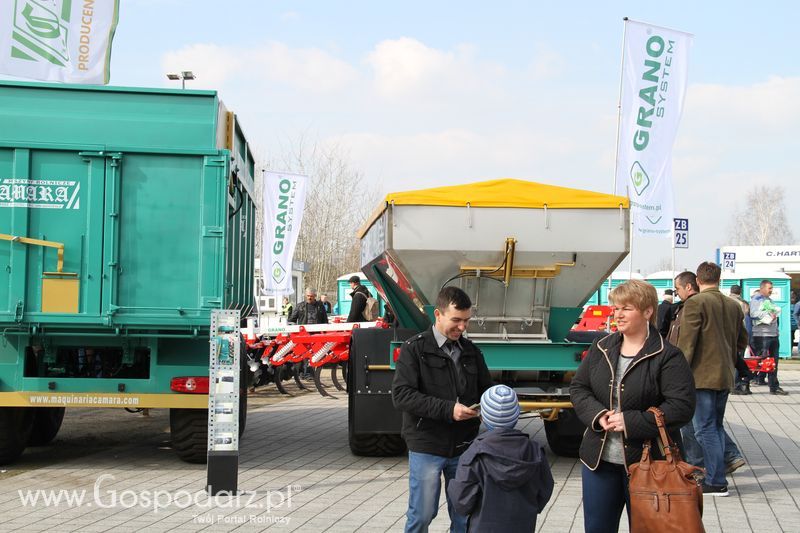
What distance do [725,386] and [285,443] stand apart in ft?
17.2

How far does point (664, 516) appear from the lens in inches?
166

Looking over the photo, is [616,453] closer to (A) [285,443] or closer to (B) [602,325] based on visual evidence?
(A) [285,443]

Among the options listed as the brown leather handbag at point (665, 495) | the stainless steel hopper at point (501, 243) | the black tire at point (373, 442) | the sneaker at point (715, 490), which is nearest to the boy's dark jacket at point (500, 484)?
the brown leather handbag at point (665, 495)

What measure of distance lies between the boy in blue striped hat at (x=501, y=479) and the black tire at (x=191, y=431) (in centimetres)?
521

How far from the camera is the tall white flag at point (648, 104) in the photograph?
15.3 metres

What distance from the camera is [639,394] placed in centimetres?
454

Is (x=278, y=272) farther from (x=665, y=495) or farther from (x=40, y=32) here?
(x=665, y=495)

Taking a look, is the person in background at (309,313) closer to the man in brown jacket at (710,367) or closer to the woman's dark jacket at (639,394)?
the man in brown jacket at (710,367)

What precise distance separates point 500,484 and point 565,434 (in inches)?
232

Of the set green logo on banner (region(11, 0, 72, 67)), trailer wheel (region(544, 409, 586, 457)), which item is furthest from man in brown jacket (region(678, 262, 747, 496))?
green logo on banner (region(11, 0, 72, 67))

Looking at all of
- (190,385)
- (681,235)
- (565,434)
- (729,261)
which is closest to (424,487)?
(190,385)

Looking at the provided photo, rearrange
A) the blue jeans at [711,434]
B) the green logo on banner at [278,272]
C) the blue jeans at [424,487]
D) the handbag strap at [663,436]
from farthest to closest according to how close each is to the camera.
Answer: the green logo on banner at [278,272] → the blue jeans at [711,434] → the blue jeans at [424,487] → the handbag strap at [663,436]

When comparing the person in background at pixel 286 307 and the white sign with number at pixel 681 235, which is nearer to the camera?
the white sign with number at pixel 681 235

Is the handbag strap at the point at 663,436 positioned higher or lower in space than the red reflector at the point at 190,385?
higher
